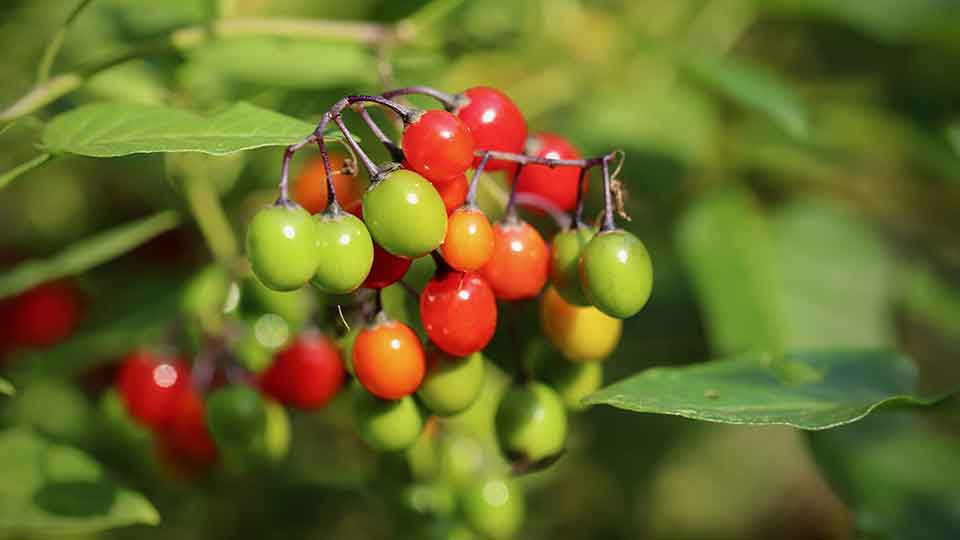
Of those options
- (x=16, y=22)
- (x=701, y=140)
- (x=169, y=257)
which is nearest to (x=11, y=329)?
(x=169, y=257)

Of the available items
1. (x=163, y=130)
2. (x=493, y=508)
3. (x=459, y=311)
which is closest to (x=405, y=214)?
(x=459, y=311)

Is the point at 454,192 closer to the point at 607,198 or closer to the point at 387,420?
the point at 607,198

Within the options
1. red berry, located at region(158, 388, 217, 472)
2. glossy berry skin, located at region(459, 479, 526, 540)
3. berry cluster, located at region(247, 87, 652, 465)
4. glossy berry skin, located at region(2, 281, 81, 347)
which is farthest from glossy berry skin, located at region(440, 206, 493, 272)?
glossy berry skin, located at region(2, 281, 81, 347)

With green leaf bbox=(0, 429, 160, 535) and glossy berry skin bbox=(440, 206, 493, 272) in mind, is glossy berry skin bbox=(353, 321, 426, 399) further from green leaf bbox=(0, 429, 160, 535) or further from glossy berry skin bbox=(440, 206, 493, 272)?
green leaf bbox=(0, 429, 160, 535)

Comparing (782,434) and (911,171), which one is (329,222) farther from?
(782,434)

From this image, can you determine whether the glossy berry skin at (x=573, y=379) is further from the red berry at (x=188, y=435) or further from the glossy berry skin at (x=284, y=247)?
the red berry at (x=188, y=435)

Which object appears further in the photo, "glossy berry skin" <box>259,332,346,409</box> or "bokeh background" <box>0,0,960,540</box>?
"bokeh background" <box>0,0,960,540</box>

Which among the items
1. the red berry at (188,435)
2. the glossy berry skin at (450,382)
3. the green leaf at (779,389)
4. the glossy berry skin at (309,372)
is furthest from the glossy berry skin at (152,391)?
the green leaf at (779,389)
